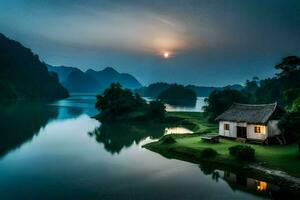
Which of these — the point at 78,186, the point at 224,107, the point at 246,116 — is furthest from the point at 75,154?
the point at 224,107

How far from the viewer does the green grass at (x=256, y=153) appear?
104ft

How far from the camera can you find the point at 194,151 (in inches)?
1575

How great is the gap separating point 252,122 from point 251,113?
2.80 meters

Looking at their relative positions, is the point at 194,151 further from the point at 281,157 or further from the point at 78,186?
the point at 78,186

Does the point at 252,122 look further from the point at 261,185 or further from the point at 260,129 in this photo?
the point at 261,185

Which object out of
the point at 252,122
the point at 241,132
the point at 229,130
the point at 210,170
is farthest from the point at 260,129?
the point at 210,170

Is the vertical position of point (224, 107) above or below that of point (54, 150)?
above

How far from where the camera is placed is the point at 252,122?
43.8m

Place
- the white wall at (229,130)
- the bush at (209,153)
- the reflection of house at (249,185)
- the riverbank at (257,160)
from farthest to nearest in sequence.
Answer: the white wall at (229,130), the bush at (209,153), the riverbank at (257,160), the reflection of house at (249,185)

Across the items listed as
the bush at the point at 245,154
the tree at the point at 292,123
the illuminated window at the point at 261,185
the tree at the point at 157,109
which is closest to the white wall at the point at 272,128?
the tree at the point at 292,123

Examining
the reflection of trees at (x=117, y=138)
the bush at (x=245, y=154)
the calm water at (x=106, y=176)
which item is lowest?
the calm water at (x=106, y=176)

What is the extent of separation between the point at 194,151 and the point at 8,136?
39.2 m

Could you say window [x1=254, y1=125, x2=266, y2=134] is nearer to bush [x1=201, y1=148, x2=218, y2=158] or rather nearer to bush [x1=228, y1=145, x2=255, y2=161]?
bush [x1=228, y1=145, x2=255, y2=161]

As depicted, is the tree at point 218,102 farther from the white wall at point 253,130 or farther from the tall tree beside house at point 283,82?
the white wall at point 253,130
